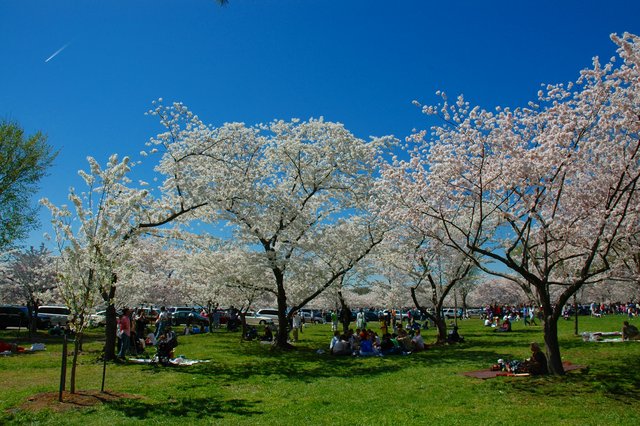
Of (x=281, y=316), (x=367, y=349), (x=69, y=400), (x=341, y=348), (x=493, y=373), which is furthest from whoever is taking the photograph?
(x=281, y=316)

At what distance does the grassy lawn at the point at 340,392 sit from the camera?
7590 mm

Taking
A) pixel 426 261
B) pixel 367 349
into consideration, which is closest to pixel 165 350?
pixel 367 349

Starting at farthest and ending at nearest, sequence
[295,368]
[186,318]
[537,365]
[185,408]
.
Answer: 1. [186,318]
2. [295,368]
3. [537,365]
4. [185,408]

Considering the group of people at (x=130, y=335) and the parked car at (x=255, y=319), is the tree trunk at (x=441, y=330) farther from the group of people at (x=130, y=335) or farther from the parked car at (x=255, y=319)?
the parked car at (x=255, y=319)

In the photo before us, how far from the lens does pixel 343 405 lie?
28.4 feet

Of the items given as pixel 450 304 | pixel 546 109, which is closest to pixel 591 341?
pixel 546 109

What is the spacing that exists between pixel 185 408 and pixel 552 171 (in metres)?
9.15

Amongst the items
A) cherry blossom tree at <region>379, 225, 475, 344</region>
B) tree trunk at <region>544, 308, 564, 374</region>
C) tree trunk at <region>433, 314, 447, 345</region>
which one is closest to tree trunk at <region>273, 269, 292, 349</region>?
cherry blossom tree at <region>379, 225, 475, 344</region>

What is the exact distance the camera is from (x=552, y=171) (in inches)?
431

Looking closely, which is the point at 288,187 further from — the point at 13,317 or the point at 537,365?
the point at 13,317

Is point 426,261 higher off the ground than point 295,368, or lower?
higher

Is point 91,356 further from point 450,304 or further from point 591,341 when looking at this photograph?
point 450,304

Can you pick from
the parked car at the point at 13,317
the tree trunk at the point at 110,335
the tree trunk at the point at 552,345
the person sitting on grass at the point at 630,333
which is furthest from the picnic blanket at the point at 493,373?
the parked car at the point at 13,317

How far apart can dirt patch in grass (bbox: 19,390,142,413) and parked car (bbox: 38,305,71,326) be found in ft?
81.8
